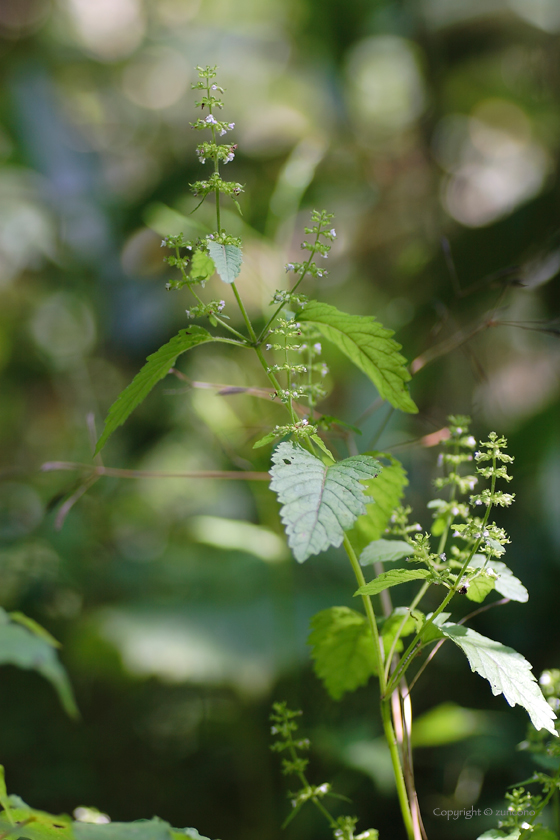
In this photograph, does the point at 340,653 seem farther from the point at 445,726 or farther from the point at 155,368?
the point at 445,726

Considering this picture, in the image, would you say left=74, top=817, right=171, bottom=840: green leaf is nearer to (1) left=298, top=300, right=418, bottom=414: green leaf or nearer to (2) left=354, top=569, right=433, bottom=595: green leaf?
(2) left=354, top=569, right=433, bottom=595: green leaf

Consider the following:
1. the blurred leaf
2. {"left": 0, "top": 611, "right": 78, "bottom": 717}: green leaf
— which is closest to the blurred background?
the blurred leaf

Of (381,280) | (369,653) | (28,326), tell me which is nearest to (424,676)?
(369,653)

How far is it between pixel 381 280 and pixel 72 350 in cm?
100

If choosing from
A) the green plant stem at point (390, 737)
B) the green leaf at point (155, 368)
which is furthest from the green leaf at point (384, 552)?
the green leaf at point (155, 368)

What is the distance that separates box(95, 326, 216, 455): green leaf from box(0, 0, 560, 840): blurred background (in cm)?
19

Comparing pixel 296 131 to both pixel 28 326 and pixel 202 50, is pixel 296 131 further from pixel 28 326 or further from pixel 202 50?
pixel 28 326

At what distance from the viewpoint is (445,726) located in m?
0.79

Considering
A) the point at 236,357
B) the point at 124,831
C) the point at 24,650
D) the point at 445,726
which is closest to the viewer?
the point at 124,831

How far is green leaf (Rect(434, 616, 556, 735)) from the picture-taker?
0.28m

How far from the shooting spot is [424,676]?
1.07 m

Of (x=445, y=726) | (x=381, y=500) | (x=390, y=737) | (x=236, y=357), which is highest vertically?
(x=236, y=357)

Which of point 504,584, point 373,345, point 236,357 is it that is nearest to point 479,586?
point 504,584

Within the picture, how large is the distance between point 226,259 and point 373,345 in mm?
99
